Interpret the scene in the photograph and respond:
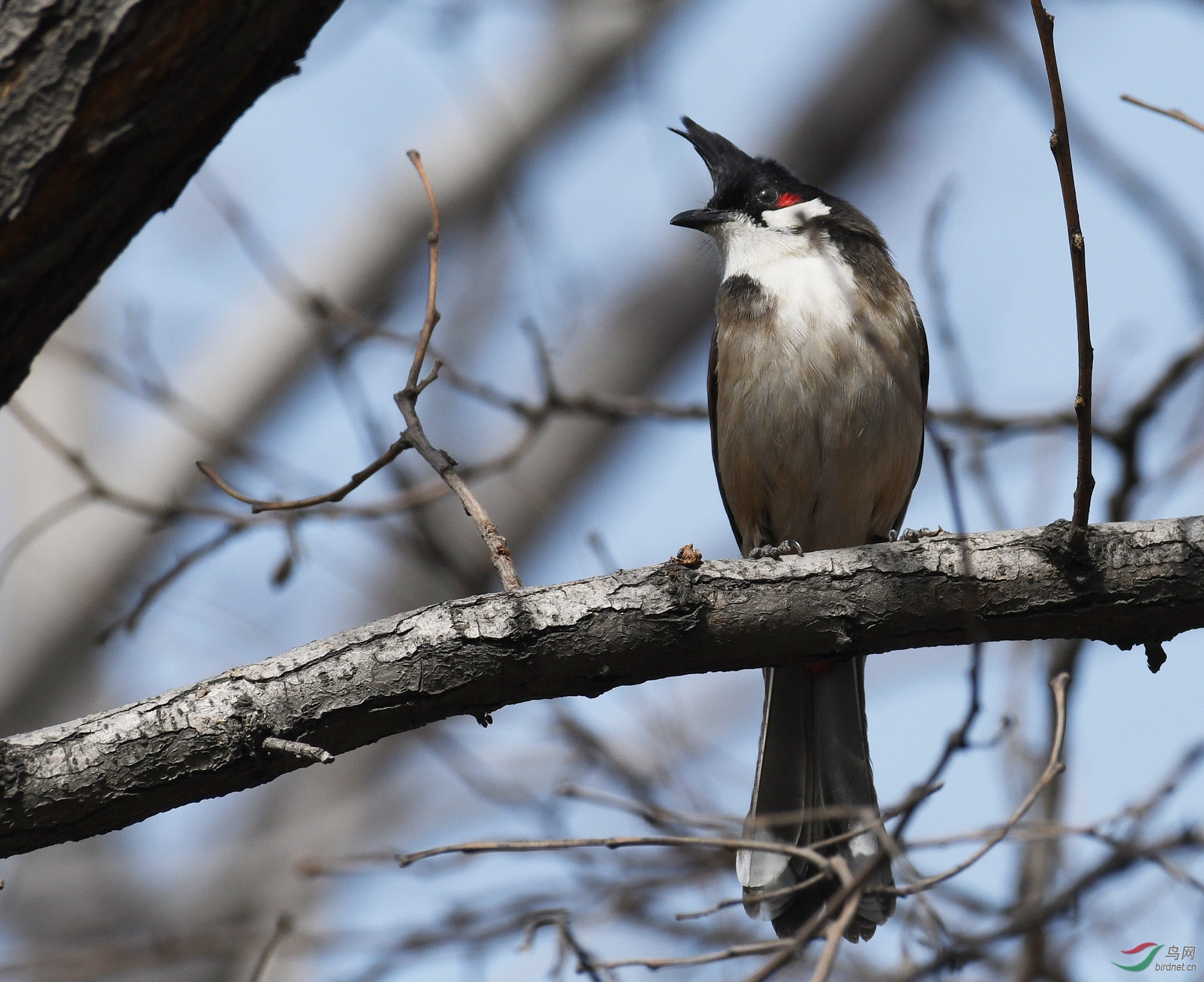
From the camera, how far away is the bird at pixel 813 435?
12.9ft

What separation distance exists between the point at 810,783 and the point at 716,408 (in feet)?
5.00

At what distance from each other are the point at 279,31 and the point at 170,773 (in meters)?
1.49

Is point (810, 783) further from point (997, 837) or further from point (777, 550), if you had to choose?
point (997, 837)

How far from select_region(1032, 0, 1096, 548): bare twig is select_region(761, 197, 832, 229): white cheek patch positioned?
8.14 feet

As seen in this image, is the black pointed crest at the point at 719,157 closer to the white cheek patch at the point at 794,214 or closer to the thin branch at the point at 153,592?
the white cheek patch at the point at 794,214

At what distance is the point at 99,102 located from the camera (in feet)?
6.52

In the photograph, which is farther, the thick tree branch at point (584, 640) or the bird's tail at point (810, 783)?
the bird's tail at point (810, 783)

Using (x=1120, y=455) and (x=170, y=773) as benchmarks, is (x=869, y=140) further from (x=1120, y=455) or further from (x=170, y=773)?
(x=170, y=773)

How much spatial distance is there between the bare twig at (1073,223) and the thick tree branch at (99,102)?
1.31 meters

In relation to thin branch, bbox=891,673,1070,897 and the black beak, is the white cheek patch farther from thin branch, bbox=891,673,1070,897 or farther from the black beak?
thin branch, bbox=891,673,1070,897

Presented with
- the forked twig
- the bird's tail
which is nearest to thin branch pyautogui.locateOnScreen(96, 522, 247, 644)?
the forked twig

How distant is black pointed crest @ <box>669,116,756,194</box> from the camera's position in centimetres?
496

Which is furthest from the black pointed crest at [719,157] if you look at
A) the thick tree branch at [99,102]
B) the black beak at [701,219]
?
the thick tree branch at [99,102]

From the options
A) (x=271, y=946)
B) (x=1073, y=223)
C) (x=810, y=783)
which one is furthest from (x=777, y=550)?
(x=271, y=946)
